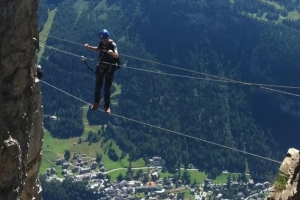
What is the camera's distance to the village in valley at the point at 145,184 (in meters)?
140

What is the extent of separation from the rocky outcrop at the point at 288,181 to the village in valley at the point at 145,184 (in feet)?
384

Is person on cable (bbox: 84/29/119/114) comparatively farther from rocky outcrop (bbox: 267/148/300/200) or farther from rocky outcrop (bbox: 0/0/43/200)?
rocky outcrop (bbox: 267/148/300/200)

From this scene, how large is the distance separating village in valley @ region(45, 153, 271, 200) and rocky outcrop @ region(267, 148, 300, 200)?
117109 mm

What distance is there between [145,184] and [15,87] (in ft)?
458

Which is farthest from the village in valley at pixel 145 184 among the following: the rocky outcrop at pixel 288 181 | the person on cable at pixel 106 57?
the rocky outcrop at pixel 288 181

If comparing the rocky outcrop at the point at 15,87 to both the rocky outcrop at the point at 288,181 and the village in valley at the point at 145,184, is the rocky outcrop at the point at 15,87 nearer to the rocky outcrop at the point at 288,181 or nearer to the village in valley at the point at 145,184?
the rocky outcrop at the point at 288,181

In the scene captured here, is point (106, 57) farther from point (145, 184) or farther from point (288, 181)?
point (145, 184)

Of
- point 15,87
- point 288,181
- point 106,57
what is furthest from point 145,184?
point 15,87

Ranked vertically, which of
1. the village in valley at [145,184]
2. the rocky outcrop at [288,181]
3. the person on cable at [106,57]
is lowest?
the village in valley at [145,184]

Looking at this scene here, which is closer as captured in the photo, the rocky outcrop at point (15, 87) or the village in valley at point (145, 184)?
the rocky outcrop at point (15, 87)

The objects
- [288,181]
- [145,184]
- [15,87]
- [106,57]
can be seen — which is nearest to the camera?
[15,87]

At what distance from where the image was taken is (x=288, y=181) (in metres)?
14.6

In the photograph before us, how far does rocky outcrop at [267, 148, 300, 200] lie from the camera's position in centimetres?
1385

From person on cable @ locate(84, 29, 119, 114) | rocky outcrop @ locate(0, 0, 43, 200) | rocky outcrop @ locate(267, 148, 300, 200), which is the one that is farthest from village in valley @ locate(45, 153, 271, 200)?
rocky outcrop @ locate(0, 0, 43, 200)
